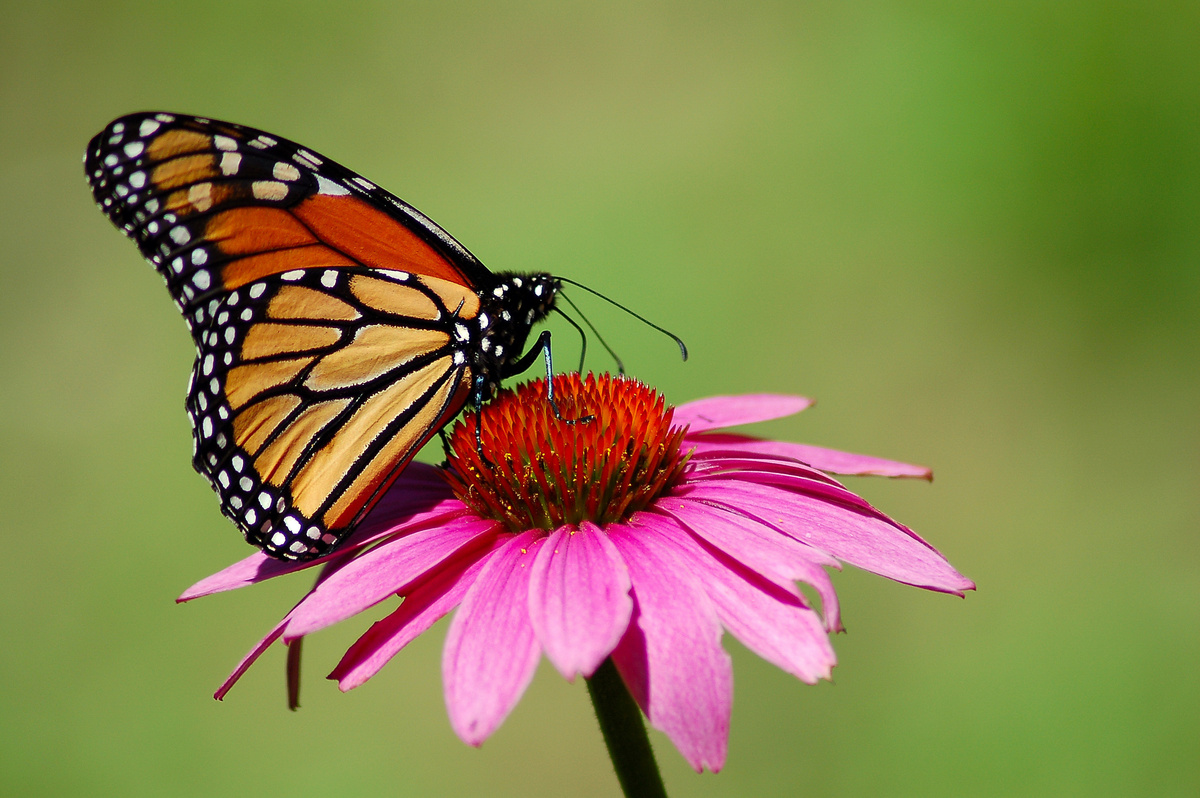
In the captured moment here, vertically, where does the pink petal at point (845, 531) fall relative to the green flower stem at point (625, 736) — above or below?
above

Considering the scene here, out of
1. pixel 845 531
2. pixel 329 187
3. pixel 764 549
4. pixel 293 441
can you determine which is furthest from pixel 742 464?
pixel 329 187

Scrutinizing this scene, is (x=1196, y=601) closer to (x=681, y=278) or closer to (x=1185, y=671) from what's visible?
(x=1185, y=671)

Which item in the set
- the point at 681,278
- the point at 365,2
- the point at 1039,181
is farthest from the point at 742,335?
the point at 365,2

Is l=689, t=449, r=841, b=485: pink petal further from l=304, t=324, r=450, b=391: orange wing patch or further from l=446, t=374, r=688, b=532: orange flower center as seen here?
l=304, t=324, r=450, b=391: orange wing patch

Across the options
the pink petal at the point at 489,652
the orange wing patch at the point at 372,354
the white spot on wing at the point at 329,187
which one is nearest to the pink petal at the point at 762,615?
the pink petal at the point at 489,652

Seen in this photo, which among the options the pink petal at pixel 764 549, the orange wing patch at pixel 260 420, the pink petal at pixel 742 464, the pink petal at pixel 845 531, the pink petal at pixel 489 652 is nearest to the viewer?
the pink petal at pixel 489 652

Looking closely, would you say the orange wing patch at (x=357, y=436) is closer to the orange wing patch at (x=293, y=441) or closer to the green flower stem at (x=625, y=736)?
the orange wing patch at (x=293, y=441)

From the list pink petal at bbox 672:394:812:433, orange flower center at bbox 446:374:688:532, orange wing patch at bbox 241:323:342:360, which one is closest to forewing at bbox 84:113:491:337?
orange wing patch at bbox 241:323:342:360
